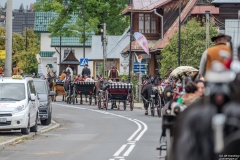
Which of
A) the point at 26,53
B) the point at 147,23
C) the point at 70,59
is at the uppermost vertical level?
the point at 147,23

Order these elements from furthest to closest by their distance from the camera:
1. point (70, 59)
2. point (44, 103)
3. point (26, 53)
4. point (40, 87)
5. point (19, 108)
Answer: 1. point (26, 53)
2. point (70, 59)
3. point (40, 87)
4. point (44, 103)
5. point (19, 108)

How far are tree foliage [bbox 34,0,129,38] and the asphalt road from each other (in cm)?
3541

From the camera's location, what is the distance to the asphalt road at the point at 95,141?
1828cm

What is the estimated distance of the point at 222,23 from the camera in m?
60.1

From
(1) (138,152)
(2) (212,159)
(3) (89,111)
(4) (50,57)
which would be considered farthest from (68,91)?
(4) (50,57)

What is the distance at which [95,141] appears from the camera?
23.0 m

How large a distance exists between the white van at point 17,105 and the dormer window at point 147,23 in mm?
44532

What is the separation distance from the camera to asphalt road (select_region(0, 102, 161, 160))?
18281mm

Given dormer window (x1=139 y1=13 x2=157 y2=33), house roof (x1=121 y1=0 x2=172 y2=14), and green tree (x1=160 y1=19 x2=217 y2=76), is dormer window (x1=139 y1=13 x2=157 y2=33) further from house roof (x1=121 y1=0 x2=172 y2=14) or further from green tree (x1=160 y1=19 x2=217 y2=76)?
green tree (x1=160 y1=19 x2=217 y2=76)

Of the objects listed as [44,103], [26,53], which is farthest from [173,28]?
[26,53]

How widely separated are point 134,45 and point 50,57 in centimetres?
3738

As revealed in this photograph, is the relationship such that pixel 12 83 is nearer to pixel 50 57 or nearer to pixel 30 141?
pixel 30 141

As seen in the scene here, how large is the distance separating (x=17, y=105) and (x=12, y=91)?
3.15 ft

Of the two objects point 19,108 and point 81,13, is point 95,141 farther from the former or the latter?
point 81,13
